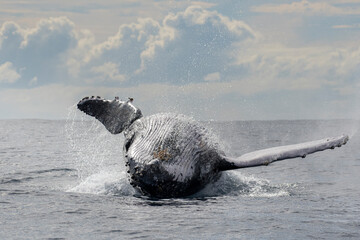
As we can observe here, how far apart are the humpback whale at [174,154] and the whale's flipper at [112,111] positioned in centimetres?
3

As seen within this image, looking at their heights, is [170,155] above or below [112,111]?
below

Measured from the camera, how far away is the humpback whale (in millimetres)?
11359

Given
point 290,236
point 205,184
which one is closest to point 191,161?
point 205,184

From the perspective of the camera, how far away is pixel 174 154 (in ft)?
38.7

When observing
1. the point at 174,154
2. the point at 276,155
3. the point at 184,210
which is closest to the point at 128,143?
the point at 174,154

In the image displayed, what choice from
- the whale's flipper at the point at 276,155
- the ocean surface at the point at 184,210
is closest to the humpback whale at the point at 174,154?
the whale's flipper at the point at 276,155

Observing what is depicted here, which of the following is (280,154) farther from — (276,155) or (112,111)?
(112,111)

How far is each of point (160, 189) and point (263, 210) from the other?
2.15 metres

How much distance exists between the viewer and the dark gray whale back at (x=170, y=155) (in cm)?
1130

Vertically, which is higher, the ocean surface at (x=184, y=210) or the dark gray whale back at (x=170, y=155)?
the dark gray whale back at (x=170, y=155)

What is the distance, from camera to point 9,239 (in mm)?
8953

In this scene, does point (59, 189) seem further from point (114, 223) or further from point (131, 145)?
point (114, 223)

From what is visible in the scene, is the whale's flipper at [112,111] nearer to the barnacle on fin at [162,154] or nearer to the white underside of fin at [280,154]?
the barnacle on fin at [162,154]

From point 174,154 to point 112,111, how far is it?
3564mm
